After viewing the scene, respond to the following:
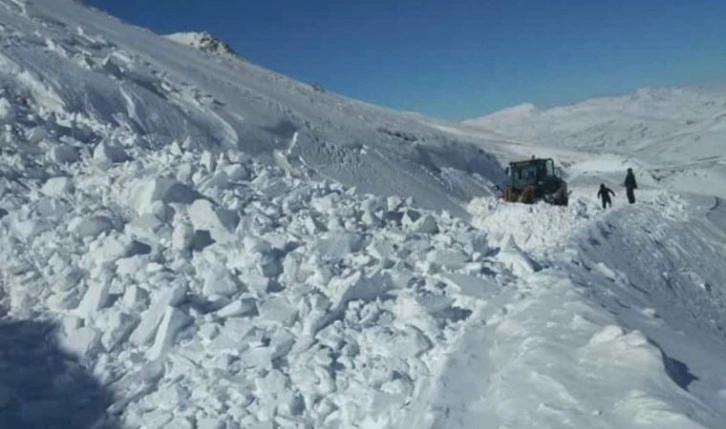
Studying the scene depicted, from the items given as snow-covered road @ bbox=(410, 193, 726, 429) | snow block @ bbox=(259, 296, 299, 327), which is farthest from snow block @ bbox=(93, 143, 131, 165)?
snow-covered road @ bbox=(410, 193, 726, 429)

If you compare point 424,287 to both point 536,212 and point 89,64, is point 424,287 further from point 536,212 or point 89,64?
point 89,64

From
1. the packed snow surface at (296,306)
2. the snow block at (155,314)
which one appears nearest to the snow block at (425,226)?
the packed snow surface at (296,306)

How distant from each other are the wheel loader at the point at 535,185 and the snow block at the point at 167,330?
14.7 m

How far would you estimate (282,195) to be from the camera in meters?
12.2

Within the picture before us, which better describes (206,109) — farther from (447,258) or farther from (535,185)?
(447,258)

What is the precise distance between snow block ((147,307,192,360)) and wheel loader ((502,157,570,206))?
14743 mm

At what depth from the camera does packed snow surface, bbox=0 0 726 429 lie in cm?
678

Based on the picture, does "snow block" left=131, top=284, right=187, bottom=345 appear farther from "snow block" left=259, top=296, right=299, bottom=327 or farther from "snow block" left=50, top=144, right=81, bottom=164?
"snow block" left=50, top=144, right=81, bottom=164

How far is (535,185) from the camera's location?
70.4 feet

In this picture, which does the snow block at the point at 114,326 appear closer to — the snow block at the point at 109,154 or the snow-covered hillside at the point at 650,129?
the snow block at the point at 109,154

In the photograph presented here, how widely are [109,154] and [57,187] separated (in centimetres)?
178

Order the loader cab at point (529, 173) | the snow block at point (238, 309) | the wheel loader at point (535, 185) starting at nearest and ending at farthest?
the snow block at point (238, 309) < the wheel loader at point (535, 185) < the loader cab at point (529, 173)

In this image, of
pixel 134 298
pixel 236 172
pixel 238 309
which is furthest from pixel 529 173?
pixel 134 298

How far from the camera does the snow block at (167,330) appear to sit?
7715 mm
